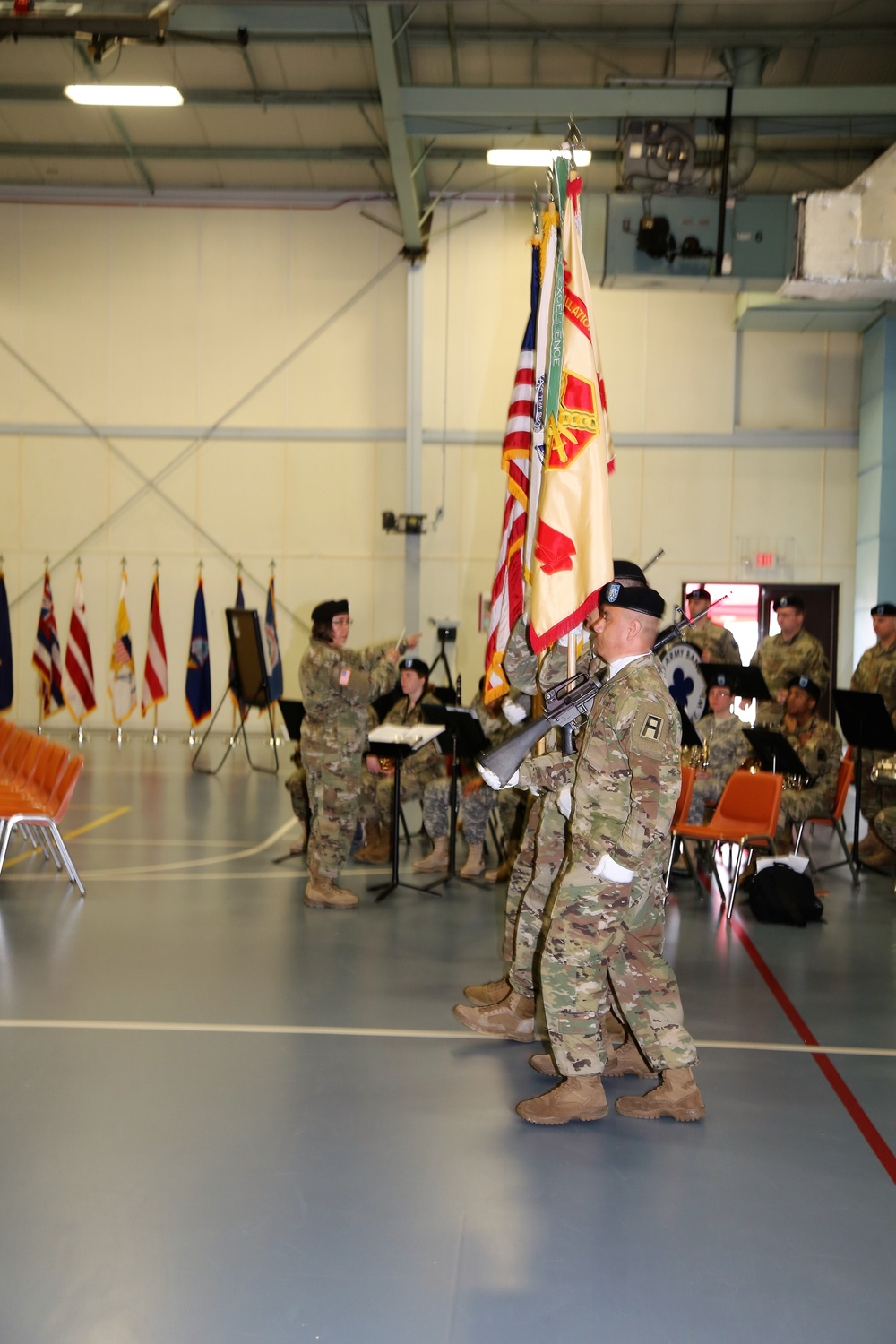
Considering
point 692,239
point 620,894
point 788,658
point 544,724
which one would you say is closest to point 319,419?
point 692,239

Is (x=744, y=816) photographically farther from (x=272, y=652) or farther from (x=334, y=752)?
(x=272, y=652)

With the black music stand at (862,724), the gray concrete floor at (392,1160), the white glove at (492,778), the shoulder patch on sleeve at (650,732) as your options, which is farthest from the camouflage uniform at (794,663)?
the shoulder patch on sleeve at (650,732)

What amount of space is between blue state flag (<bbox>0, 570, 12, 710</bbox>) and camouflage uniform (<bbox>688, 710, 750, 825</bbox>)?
1076 centimetres

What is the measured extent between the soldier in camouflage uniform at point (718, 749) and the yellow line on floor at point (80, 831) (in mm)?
4904

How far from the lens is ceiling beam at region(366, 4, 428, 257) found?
11273mm

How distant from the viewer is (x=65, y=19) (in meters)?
10.3

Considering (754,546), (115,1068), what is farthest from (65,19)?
(754,546)

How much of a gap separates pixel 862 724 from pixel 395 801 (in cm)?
347

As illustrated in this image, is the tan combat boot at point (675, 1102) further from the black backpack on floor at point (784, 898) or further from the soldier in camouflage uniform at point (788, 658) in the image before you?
the soldier in camouflage uniform at point (788, 658)

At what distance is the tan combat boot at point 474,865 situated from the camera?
8.09m

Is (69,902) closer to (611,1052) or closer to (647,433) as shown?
(611,1052)

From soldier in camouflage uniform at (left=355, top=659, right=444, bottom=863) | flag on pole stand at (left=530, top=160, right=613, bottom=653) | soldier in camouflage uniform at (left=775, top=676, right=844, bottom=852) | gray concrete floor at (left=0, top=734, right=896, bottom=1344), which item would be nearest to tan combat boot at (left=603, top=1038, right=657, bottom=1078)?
gray concrete floor at (left=0, top=734, right=896, bottom=1344)

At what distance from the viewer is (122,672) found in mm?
16188

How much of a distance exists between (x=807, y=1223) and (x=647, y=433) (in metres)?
14.1
